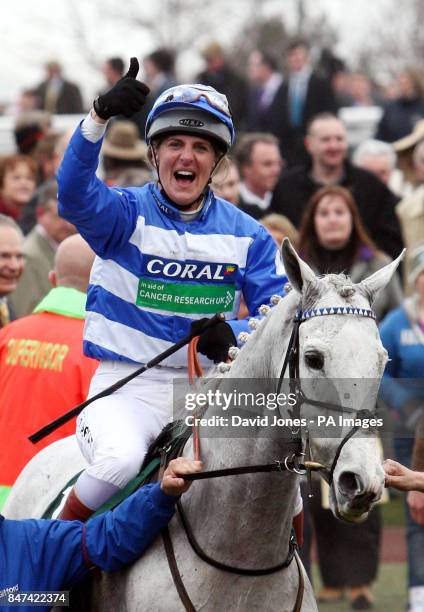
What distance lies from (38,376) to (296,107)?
291 inches

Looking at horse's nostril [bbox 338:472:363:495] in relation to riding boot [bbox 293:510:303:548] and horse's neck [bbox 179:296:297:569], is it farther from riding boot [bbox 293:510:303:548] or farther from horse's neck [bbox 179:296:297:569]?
riding boot [bbox 293:510:303:548]

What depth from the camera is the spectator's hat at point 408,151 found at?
11.4 metres

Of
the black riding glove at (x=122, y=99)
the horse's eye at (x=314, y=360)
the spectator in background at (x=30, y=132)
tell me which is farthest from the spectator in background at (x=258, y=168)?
the horse's eye at (x=314, y=360)

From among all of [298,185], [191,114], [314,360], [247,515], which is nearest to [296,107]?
[298,185]

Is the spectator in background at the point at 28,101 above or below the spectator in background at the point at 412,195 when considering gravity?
above

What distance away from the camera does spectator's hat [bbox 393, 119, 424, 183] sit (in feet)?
37.5

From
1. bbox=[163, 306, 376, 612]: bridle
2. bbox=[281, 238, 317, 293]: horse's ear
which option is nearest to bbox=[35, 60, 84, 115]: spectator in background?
bbox=[163, 306, 376, 612]: bridle

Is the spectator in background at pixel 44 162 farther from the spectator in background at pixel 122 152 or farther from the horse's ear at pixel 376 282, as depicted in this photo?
the horse's ear at pixel 376 282

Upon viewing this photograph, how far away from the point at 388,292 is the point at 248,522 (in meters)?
4.89

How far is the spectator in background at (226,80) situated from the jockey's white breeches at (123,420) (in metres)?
9.50

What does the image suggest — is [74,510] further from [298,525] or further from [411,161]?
[411,161]

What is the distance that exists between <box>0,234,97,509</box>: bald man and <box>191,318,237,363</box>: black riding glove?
1.93 meters

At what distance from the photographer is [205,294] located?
5.16 m

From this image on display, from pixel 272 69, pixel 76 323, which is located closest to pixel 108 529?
pixel 76 323
